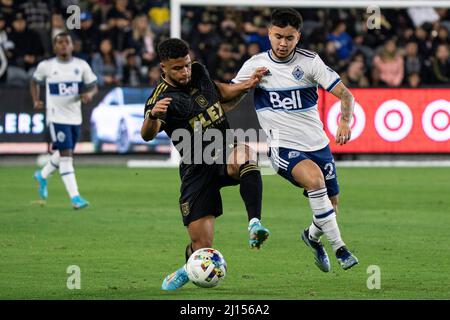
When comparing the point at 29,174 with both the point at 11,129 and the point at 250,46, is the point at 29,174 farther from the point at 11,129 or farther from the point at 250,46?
the point at 250,46

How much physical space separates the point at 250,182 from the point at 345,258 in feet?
3.49

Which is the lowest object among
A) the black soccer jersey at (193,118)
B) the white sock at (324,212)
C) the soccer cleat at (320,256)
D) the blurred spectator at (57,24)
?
the soccer cleat at (320,256)

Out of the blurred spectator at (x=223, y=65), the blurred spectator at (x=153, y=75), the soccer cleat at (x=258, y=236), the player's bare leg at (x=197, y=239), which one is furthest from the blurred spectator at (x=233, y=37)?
the soccer cleat at (x=258, y=236)

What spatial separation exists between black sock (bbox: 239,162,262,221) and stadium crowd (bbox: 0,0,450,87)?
13277 mm

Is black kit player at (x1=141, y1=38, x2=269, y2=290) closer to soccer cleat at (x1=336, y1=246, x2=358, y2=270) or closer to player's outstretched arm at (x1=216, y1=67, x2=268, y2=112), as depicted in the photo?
player's outstretched arm at (x1=216, y1=67, x2=268, y2=112)

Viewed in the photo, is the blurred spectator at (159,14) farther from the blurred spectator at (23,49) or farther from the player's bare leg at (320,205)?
the player's bare leg at (320,205)

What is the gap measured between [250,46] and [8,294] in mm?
14661

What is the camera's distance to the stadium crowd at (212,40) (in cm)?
2278

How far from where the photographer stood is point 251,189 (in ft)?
28.2

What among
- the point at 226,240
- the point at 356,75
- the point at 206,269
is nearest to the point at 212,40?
the point at 356,75

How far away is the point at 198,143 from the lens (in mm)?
9000

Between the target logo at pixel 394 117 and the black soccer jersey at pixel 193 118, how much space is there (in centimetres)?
1242

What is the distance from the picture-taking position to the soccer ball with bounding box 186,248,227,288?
8586mm

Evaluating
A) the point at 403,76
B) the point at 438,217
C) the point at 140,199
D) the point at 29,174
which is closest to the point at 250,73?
the point at 438,217
